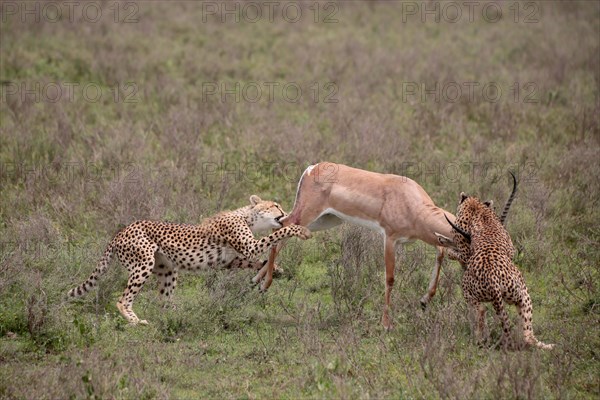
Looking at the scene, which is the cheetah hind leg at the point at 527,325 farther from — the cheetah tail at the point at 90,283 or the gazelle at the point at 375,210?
the cheetah tail at the point at 90,283

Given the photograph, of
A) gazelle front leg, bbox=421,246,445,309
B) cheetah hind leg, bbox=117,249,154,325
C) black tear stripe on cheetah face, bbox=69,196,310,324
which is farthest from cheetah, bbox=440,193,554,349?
cheetah hind leg, bbox=117,249,154,325

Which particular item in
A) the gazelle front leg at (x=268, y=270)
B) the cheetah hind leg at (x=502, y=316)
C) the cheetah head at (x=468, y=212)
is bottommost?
the gazelle front leg at (x=268, y=270)

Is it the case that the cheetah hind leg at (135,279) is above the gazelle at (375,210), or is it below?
below

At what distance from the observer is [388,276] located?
8359 millimetres

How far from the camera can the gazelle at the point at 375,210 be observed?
8344mm

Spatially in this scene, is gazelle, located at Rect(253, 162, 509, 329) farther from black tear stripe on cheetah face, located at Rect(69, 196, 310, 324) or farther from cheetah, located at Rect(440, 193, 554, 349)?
cheetah, located at Rect(440, 193, 554, 349)

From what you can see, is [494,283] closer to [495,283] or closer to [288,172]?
[495,283]

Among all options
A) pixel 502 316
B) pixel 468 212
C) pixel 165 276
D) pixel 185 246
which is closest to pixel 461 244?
pixel 468 212

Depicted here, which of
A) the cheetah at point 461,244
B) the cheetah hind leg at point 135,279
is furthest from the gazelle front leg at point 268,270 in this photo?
the cheetah at point 461,244

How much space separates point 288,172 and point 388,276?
4061 mm

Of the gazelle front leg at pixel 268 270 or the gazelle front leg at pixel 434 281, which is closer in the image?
the gazelle front leg at pixel 434 281

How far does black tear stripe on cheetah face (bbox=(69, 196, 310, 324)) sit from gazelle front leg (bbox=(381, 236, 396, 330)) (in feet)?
2.82

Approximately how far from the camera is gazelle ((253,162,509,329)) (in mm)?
8344

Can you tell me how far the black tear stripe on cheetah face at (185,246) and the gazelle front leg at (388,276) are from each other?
2.82 ft
